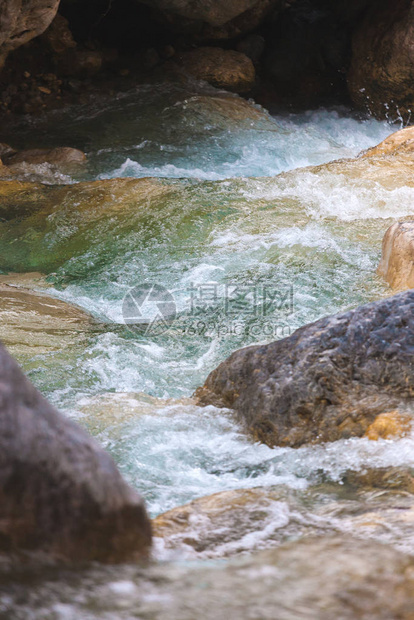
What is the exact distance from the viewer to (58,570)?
1229 mm

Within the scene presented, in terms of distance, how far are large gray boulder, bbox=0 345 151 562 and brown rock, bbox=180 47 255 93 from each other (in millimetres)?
10220

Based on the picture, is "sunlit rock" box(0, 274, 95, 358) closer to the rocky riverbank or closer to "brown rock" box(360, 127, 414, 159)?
"brown rock" box(360, 127, 414, 159)

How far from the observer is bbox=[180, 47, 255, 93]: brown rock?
35.0 feet

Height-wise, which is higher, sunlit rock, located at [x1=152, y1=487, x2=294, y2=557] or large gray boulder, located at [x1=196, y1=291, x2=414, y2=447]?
large gray boulder, located at [x1=196, y1=291, x2=414, y2=447]

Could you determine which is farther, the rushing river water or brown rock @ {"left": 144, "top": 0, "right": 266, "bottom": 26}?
brown rock @ {"left": 144, "top": 0, "right": 266, "bottom": 26}

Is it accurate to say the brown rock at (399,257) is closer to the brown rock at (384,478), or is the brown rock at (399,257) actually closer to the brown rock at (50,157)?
the brown rock at (384,478)

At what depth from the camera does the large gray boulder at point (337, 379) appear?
8.27ft

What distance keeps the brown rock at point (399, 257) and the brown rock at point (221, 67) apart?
727 cm

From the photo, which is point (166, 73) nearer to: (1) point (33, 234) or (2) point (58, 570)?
(1) point (33, 234)

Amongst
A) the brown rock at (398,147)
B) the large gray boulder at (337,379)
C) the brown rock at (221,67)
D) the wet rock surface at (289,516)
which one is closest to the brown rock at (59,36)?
the brown rock at (221,67)

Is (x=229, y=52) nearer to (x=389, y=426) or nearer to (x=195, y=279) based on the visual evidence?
(x=195, y=279)

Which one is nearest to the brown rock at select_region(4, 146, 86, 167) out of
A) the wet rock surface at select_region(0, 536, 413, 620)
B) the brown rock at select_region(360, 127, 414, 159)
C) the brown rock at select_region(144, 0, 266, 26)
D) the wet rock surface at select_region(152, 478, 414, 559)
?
the brown rock at select_region(360, 127, 414, 159)

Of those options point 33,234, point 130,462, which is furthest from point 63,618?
point 33,234

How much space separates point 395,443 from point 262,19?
11.0 meters
